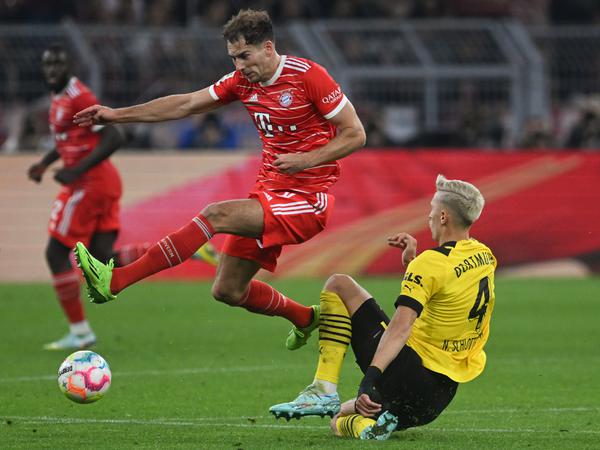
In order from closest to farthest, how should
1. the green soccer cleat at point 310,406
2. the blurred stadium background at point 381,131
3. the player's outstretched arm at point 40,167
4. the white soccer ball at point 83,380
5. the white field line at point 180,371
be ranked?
the green soccer cleat at point 310,406 < the white soccer ball at point 83,380 < the white field line at point 180,371 < the player's outstretched arm at point 40,167 < the blurred stadium background at point 381,131

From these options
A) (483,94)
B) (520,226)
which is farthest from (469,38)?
(520,226)

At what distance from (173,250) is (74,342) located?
15.6ft

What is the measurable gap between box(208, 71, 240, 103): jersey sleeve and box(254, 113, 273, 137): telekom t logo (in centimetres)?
25

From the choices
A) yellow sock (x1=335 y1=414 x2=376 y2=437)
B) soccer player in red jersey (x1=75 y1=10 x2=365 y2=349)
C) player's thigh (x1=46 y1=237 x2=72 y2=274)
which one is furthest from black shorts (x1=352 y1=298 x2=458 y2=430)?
player's thigh (x1=46 y1=237 x2=72 y2=274)

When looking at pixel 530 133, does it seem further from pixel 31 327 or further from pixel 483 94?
pixel 31 327

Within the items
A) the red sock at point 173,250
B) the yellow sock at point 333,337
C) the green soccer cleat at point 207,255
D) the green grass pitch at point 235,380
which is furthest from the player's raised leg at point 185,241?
the green soccer cleat at point 207,255

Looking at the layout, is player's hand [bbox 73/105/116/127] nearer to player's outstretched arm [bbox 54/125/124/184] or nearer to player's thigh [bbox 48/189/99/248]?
player's outstretched arm [bbox 54/125/124/184]

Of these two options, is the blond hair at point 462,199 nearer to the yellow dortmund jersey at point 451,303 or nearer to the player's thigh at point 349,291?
the yellow dortmund jersey at point 451,303

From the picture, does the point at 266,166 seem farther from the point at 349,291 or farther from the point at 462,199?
the point at 462,199

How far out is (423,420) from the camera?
24.5ft

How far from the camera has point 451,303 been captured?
715cm

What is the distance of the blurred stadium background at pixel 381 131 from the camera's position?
64.2 feet

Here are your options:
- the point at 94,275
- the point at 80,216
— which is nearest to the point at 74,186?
the point at 80,216

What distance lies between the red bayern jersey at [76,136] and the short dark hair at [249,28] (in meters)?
4.43
